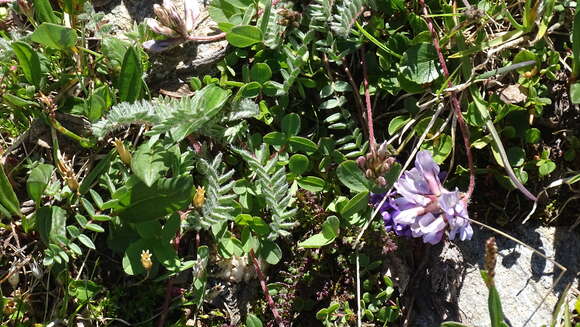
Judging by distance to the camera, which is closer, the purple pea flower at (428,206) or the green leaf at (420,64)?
the purple pea flower at (428,206)

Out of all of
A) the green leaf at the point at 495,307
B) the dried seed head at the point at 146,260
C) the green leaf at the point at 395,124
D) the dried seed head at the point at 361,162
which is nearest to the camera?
the green leaf at the point at 495,307

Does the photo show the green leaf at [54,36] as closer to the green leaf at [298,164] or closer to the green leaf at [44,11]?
the green leaf at [44,11]

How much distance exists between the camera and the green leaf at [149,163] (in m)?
2.63

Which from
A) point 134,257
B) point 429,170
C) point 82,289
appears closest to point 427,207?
point 429,170

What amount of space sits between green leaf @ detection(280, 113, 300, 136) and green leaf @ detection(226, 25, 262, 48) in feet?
1.19

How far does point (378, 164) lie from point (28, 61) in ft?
5.17

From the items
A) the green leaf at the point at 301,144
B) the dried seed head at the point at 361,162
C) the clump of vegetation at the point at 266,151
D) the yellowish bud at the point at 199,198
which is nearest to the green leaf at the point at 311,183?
the clump of vegetation at the point at 266,151

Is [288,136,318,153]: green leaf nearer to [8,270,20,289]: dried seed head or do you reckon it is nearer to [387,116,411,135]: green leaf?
[387,116,411,135]: green leaf

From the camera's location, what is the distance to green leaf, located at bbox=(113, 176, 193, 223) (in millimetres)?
2695

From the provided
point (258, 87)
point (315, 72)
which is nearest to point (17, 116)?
point (258, 87)

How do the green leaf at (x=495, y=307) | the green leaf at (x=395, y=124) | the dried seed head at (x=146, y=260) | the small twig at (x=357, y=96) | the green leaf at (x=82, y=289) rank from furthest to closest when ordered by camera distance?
1. the small twig at (x=357, y=96)
2. the green leaf at (x=395, y=124)
3. the green leaf at (x=82, y=289)
4. the dried seed head at (x=146, y=260)
5. the green leaf at (x=495, y=307)

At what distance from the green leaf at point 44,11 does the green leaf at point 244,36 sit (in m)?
0.81

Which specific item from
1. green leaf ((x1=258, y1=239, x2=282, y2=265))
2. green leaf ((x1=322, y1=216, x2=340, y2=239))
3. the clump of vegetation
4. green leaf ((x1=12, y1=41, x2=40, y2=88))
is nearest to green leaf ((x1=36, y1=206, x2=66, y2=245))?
the clump of vegetation

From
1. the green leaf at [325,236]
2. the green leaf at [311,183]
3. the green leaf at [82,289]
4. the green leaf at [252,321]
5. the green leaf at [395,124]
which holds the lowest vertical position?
the green leaf at [252,321]
